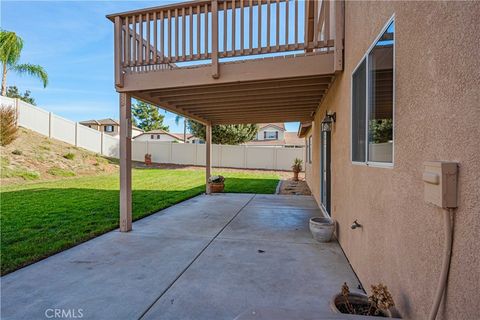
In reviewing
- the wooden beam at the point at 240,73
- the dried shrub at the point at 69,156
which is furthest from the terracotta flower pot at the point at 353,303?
the dried shrub at the point at 69,156

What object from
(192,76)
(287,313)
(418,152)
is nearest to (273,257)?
(287,313)

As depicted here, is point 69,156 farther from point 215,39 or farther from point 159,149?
point 215,39

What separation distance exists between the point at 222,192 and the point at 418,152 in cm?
899

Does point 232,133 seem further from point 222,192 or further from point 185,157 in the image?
point 222,192

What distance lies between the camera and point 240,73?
4.45 meters

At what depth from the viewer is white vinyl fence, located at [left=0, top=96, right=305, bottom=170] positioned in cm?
1681

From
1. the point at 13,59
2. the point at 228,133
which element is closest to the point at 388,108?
the point at 228,133

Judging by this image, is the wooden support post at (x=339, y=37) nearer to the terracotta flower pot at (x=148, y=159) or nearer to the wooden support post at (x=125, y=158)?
the wooden support post at (x=125, y=158)

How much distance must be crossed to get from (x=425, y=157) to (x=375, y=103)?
120 cm

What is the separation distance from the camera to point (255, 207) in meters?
7.59

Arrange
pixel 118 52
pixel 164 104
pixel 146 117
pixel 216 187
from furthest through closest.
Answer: pixel 146 117 < pixel 216 187 < pixel 164 104 < pixel 118 52

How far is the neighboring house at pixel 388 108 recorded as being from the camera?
1.28 meters

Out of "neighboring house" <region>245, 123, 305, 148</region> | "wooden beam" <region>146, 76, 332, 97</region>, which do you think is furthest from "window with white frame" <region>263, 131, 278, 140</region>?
"wooden beam" <region>146, 76, 332, 97</region>
